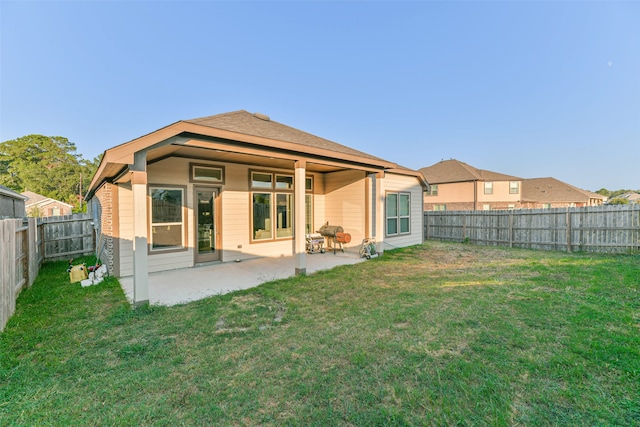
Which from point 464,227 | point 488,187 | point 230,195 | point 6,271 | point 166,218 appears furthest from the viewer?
point 488,187

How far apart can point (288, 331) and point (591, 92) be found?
19528 mm

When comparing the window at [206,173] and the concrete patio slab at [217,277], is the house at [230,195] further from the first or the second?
the concrete patio slab at [217,277]

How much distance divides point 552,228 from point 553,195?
981 inches

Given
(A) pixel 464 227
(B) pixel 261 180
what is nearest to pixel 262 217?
(B) pixel 261 180

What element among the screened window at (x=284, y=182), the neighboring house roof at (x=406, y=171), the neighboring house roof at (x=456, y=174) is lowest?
the screened window at (x=284, y=182)

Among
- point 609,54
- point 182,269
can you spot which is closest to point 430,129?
point 609,54

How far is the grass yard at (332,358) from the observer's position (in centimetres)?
195

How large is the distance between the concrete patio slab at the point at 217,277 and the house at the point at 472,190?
63.3 ft

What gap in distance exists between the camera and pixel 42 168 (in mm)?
36000

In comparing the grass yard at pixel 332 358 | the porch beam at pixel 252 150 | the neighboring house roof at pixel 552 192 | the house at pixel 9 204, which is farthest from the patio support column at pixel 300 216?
the neighboring house roof at pixel 552 192

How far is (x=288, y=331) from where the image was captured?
11.0ft

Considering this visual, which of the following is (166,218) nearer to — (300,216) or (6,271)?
(6,271)

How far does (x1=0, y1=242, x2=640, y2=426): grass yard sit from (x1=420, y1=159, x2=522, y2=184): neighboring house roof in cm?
2028

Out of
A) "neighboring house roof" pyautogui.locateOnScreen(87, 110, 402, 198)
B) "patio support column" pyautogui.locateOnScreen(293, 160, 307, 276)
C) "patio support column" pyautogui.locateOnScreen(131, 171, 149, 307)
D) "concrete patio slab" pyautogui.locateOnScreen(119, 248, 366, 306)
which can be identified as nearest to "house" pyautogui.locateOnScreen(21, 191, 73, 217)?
"concrete patio slab" pyautogui.locateOnScreen(119, 248, 366, 306)
